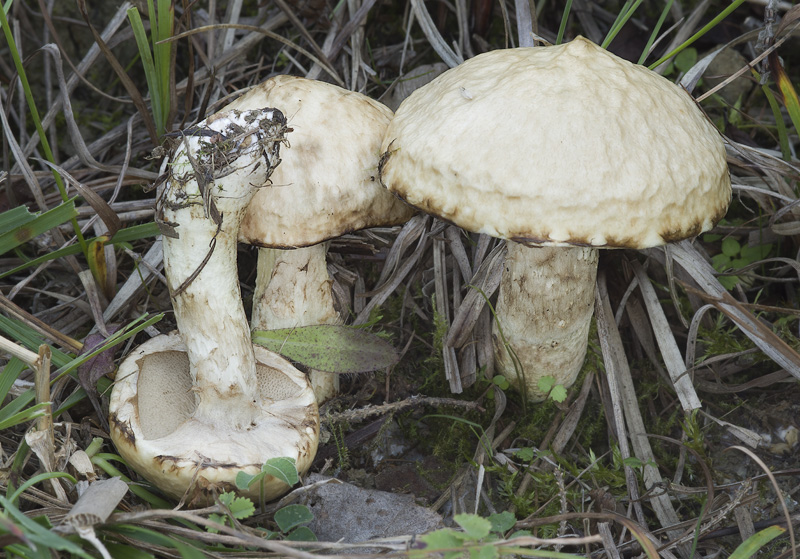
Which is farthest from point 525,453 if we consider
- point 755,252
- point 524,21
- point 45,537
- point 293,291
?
point 524,21

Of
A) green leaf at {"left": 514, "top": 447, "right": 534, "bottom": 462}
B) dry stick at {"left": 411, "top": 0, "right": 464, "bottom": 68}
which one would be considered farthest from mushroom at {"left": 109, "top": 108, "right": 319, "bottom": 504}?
dry stick at {"left": 411, "top": 0, "right": 464, "bottom": 68}

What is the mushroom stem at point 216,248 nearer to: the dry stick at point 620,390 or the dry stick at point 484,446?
the dry stick at point 484,446

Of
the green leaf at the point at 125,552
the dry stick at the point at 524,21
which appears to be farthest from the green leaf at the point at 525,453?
the dry stick at the point at 524,21

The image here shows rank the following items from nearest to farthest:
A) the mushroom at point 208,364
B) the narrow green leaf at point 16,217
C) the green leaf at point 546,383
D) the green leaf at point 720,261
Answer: the mushroom at point 208,364, the narrow green leaf at point 16,217, the green leaf at point 546,383, the green leaf at point 720,261

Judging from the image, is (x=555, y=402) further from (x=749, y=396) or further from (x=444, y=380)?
(x=749, y=396)

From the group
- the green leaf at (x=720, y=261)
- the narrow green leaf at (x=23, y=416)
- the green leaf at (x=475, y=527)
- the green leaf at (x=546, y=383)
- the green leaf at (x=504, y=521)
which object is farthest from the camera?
the green leaf at (x=720, y=261)

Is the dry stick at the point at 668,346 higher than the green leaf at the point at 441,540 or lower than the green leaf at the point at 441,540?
lower
